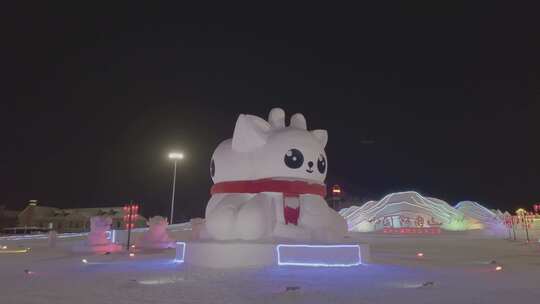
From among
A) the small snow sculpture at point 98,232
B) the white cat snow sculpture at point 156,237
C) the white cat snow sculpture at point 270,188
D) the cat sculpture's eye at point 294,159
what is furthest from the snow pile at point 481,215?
the small snow sculpture at point 98,232

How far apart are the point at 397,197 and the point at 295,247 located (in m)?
33.5

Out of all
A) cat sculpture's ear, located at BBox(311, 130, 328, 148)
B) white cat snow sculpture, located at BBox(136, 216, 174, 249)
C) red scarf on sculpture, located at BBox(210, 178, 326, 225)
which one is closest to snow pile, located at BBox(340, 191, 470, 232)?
white cat snow sculpture, located at BBox(136, 216, 174, 249)

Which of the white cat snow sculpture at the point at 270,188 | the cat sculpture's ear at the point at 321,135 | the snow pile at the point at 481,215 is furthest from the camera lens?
the snow pile at the point at 481,215

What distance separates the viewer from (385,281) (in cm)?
980

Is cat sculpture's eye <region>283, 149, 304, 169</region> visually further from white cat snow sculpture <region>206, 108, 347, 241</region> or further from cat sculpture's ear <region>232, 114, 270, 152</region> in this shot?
cat sculpture's ear <region>232, 114, 270, 152</region>

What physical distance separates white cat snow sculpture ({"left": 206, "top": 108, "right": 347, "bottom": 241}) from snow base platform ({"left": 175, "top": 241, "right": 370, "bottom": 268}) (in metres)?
0.59

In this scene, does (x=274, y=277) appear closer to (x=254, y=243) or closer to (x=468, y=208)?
(x=254, y=243)

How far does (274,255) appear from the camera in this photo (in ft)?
41.2

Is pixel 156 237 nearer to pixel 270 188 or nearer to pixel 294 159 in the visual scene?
pixel 270 188

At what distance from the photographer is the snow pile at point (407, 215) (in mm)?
40000

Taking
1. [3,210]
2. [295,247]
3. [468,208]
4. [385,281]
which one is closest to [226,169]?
[295,247]

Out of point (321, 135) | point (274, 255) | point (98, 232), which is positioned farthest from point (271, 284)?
point (98, 232)

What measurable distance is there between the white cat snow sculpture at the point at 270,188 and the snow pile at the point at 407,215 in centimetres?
2819

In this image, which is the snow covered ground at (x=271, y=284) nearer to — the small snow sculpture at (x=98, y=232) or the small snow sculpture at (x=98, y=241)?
the small snow sculpture at (x=98, y=241)
